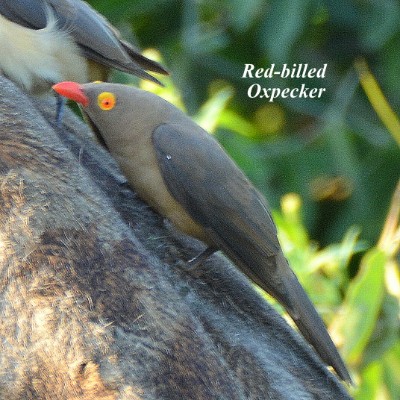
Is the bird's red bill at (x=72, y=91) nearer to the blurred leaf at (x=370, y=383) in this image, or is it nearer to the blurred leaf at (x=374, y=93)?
the blurred leaf at (x=370, y=383)

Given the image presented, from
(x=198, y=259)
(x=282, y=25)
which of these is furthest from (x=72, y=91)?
(x=282, y=25)

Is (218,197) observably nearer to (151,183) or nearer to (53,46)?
(151,183)

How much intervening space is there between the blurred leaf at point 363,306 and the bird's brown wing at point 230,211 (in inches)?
66.3

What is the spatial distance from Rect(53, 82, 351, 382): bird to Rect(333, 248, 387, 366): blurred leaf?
1676 mm

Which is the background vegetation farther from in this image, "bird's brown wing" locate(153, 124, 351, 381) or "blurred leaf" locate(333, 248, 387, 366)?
"bird's brown wing" locate(153, 124, 351, 381)

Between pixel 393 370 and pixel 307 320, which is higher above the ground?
pixel 307 320

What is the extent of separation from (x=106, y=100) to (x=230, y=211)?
67 centimetres

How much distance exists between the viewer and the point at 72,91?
366 centimetres

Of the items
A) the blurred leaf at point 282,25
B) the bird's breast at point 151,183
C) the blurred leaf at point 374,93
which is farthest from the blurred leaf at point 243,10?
the bird's breast at point 151,183

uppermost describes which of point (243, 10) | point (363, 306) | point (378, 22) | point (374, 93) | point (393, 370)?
point (378, 22)

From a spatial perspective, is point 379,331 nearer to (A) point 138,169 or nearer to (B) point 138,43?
(A) point 138,169

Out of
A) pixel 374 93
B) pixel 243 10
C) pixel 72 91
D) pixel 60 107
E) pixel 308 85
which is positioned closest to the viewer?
pixel 72 91

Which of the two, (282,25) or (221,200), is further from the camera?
(282,25)

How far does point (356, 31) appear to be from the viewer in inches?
392
